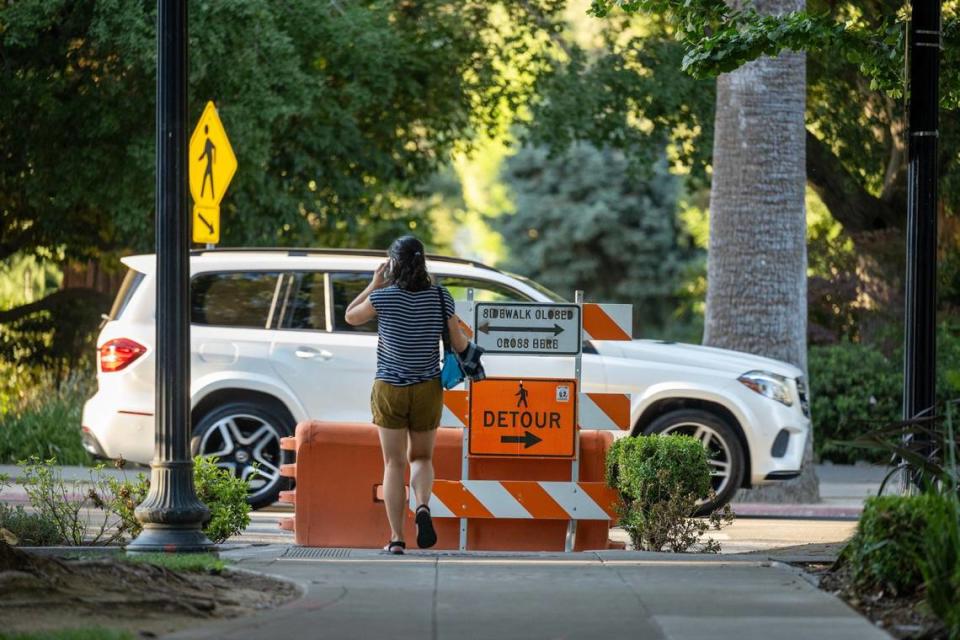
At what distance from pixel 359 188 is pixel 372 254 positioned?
8.02m

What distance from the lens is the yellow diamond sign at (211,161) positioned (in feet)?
49.8

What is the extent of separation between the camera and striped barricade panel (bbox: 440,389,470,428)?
33.8 feet

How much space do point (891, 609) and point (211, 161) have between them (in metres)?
9.84

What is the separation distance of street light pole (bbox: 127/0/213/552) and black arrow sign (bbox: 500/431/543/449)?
233 centimetres

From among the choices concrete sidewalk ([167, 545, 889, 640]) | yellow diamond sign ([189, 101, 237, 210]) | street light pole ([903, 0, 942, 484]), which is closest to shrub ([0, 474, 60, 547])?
concrete sidewalk ([167, 545, 889, 640])

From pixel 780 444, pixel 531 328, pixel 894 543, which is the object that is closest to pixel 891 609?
pixel 894 543

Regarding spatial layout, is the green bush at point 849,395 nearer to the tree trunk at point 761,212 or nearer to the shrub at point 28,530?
the tree trunk at point 761,212

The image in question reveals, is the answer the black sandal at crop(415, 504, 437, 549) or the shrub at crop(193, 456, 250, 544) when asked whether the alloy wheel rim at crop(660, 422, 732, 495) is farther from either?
the shrub at crop(193, 456, 250, 544)

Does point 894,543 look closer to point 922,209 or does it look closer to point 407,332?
point 922,209

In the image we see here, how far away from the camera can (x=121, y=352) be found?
12.9 m

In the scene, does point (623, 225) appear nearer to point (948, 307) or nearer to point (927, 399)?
point (948, 307)

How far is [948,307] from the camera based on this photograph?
71.3ft

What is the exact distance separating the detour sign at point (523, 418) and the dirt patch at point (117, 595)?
2.85 meters

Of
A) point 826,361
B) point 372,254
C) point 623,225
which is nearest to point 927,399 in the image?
point 372,254
